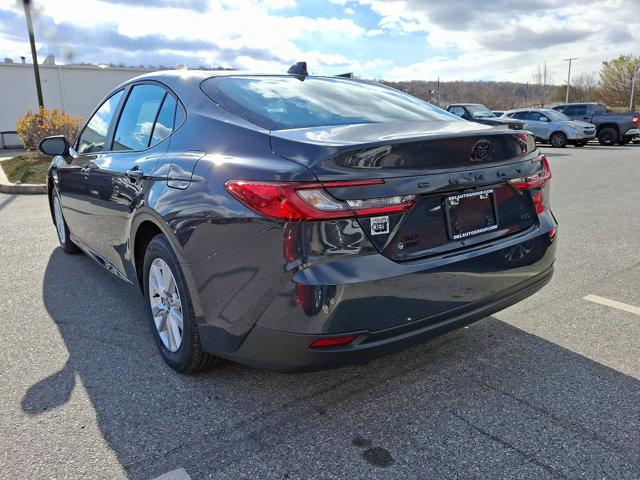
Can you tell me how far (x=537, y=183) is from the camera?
2.88 meters

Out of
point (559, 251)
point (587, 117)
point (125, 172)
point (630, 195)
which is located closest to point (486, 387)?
point (125, 172)

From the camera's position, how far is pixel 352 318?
2.15 meters

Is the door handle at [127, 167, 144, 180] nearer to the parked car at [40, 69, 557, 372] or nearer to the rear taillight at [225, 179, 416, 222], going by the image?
the parked car at [40, 69, 557, 372]

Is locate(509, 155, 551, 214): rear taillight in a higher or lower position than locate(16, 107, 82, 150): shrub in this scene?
lower

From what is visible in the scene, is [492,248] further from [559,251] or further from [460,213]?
[559,251]

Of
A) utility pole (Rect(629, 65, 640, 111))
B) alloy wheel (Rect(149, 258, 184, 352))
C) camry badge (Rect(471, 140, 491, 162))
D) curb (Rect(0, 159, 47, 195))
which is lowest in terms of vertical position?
curb (Rect(0, 159, 47, 195))

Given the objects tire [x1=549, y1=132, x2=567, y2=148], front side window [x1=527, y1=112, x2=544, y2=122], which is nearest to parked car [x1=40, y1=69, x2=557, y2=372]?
tire [x1=549, y1=132, x2=567, y2=148]

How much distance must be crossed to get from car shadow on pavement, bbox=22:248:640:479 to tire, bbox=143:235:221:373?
11 centimetres

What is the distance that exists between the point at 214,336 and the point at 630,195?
8496mm

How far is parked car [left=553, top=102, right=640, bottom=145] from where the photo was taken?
22.1 meters

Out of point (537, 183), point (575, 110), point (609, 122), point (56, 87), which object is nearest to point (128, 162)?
point (537, 183)

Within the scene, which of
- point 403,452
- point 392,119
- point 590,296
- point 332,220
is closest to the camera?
point 332,220

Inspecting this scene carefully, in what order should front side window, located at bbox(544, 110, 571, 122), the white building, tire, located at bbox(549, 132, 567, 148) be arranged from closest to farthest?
tire, located at bbox(549, 132, 567, 148) → front side window, located at bbox(544, 110, 571, 122) → the white building

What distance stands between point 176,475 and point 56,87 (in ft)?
105
